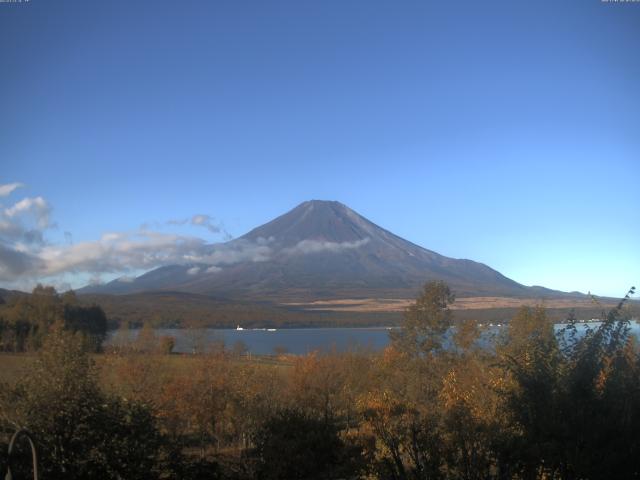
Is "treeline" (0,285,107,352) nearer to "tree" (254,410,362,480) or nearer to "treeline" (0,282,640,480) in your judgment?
"tree" (254,410,362,480)

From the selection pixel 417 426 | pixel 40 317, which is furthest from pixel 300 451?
pixel 40 317

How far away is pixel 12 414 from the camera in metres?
9.57

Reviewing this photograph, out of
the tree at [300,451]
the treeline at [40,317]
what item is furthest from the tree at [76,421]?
the treeline at [40,317]

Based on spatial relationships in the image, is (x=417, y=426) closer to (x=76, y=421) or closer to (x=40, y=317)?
(x=76, y=421)

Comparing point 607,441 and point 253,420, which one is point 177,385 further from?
→ point 607,441

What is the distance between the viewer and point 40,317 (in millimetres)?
56156

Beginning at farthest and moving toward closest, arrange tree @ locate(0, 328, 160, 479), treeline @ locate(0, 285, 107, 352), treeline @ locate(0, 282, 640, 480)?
treeline @ locate(0, 285, 107, 352)
tree @ locate(0, 328, 160, 479)
treeline @ locate(0, 282, 640, 480)

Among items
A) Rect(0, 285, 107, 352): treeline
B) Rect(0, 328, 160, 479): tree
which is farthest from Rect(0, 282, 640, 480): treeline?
Rect(0, 285, 107, 352): treeline

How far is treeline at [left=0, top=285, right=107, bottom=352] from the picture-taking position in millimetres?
51344

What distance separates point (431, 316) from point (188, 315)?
88.8 m

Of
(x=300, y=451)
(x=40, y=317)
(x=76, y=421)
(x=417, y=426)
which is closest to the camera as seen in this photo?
(x=417, y=426)

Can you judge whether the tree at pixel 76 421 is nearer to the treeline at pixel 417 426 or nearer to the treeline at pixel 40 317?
the treeline at pixel 417 426

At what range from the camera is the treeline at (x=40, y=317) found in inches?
2021

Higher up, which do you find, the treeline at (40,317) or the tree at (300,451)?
the treeline at (40,317)
